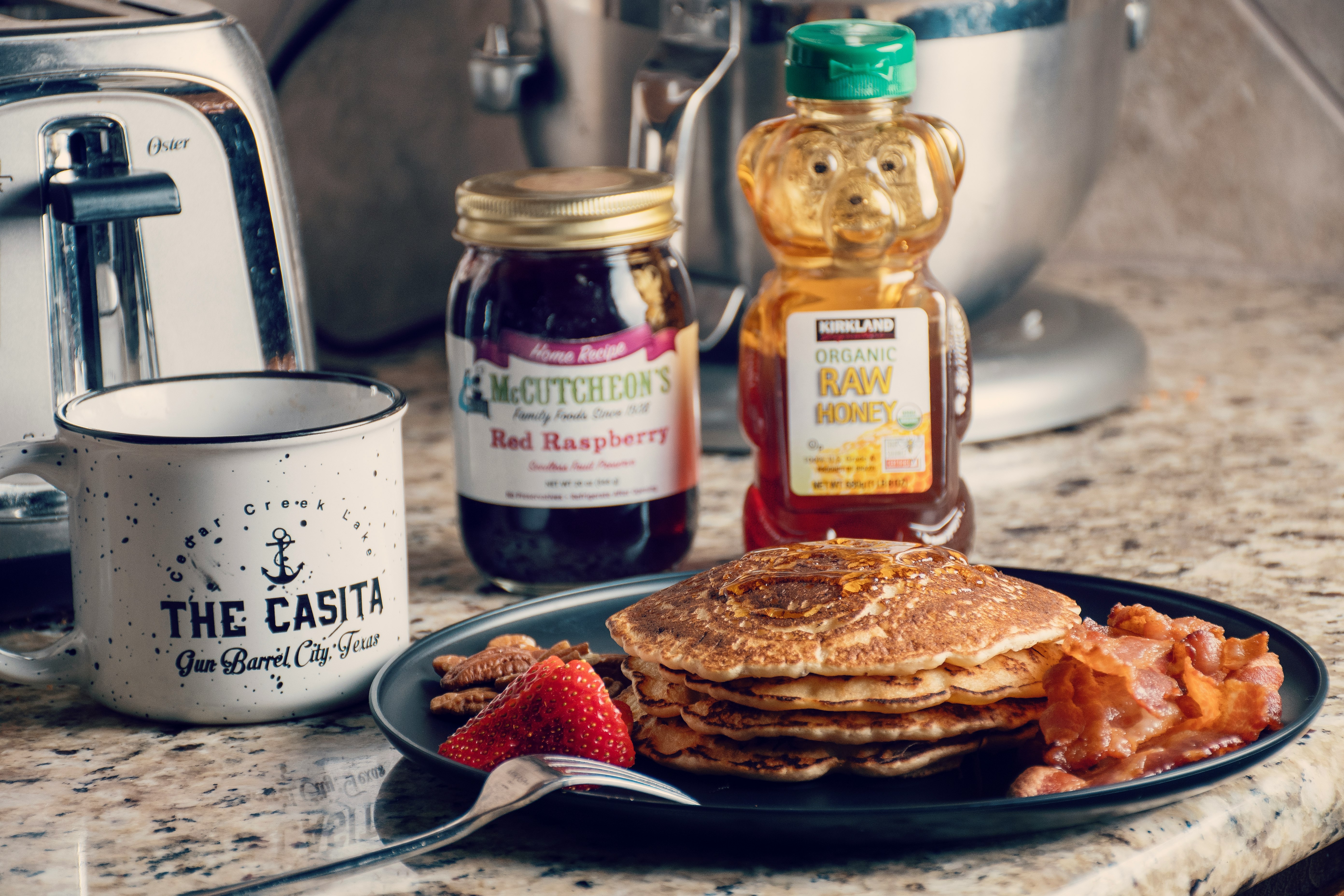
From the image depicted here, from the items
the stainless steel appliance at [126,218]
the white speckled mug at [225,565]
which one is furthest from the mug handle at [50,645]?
the stainless steel appliance at [126,218]

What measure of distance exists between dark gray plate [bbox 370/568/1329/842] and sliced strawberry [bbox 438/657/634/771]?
20 millimetres

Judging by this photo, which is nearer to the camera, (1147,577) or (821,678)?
(821,678)

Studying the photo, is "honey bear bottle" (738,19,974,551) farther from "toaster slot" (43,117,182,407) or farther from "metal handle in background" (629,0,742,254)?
"toaster slot" (43,117,182,407)

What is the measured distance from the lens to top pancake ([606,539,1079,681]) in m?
0.56

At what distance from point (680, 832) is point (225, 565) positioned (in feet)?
0.79

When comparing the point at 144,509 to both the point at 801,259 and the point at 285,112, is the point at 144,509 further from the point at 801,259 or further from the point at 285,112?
the point at 285,112

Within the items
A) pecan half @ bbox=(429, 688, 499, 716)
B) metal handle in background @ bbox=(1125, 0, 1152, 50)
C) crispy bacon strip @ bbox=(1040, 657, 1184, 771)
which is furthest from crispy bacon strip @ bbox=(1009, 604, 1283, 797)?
metal handle in background @ bbox=(1125, 0, 1152, 50)

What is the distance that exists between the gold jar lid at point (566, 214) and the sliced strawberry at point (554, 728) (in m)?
0.28

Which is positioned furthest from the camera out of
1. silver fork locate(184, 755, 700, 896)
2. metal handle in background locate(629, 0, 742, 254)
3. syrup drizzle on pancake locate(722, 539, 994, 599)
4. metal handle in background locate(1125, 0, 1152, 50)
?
metal handle in background locate(1125, 0, 1152, 50)

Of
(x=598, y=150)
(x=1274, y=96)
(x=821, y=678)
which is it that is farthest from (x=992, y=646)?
(x=1274, y=96)

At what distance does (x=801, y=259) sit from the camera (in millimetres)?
864

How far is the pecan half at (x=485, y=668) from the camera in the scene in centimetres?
65

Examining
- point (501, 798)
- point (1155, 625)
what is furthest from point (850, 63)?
point (501, 798)

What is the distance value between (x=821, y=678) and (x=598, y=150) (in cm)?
61
